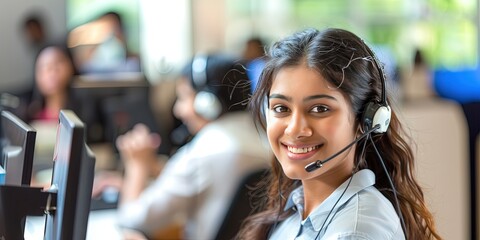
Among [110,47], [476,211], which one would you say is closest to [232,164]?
[476,211]

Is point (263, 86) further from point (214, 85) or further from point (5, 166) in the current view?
point (214, 85)

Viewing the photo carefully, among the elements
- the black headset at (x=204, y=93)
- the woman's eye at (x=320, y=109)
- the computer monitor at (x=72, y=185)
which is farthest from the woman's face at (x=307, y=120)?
the black headset at (x=204, y=93)

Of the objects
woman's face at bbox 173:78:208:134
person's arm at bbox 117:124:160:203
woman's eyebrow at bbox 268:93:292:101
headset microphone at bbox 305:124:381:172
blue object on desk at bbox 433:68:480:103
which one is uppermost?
woman's eyebrow at bbox 268:93:292:101

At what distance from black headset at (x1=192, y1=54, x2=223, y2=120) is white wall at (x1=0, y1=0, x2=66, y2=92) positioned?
338cm

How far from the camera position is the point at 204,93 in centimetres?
241

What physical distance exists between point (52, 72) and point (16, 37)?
220 centimetres

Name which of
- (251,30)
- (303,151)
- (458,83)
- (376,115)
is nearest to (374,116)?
(376,115)

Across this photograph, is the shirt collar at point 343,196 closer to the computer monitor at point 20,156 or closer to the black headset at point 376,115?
the black headset at point 376,115

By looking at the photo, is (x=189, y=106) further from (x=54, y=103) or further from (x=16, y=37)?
(x=16, y=37)

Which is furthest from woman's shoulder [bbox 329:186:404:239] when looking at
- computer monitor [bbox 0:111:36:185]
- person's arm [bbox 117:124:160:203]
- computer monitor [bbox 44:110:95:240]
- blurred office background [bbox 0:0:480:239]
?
blurred office background [bbox 0:0:480:239]

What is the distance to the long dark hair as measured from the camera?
3.71ft

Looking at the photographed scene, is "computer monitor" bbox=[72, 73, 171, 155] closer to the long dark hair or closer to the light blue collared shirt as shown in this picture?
the long dark hair

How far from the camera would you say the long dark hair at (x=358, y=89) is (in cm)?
113

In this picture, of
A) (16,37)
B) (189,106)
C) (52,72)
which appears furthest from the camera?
(16,37)
